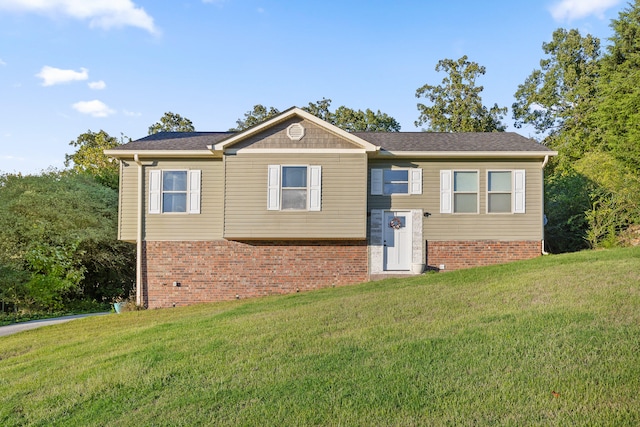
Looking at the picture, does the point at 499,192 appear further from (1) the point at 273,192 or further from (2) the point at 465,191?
(1) the point at 273,192

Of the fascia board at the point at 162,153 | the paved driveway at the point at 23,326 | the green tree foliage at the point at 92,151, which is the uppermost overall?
the green tree foliage at the point at 92,151

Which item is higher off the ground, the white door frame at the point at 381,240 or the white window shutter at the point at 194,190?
the white window shutter at the point at 194,190

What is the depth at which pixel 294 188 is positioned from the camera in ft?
43.1

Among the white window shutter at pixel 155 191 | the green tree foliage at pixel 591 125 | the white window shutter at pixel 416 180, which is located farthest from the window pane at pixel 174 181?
the green tree foliage at pixel 591 125

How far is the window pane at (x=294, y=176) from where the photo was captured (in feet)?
43.1

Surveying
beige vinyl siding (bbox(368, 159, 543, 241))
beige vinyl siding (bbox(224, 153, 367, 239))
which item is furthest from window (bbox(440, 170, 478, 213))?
A: beige vinyl siding (bbox(224, 153, 367, 239))

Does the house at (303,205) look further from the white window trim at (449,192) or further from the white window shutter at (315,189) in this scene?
the white window shutter at (315,189)

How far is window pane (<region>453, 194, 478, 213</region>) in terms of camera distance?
13500mm

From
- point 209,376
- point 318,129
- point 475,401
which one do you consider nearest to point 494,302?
point 475,401

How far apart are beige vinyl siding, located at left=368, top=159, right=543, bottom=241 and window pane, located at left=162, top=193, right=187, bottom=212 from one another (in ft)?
16.1

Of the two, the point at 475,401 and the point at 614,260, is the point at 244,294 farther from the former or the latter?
the point at 475,401

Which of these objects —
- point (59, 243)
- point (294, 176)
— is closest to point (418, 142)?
point (294, 176)

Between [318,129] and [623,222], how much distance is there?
9616 mm

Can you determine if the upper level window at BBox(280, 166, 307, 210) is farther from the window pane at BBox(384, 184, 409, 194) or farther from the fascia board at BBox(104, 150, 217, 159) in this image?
the window pane at BBox(384, 184, 409, 194)
